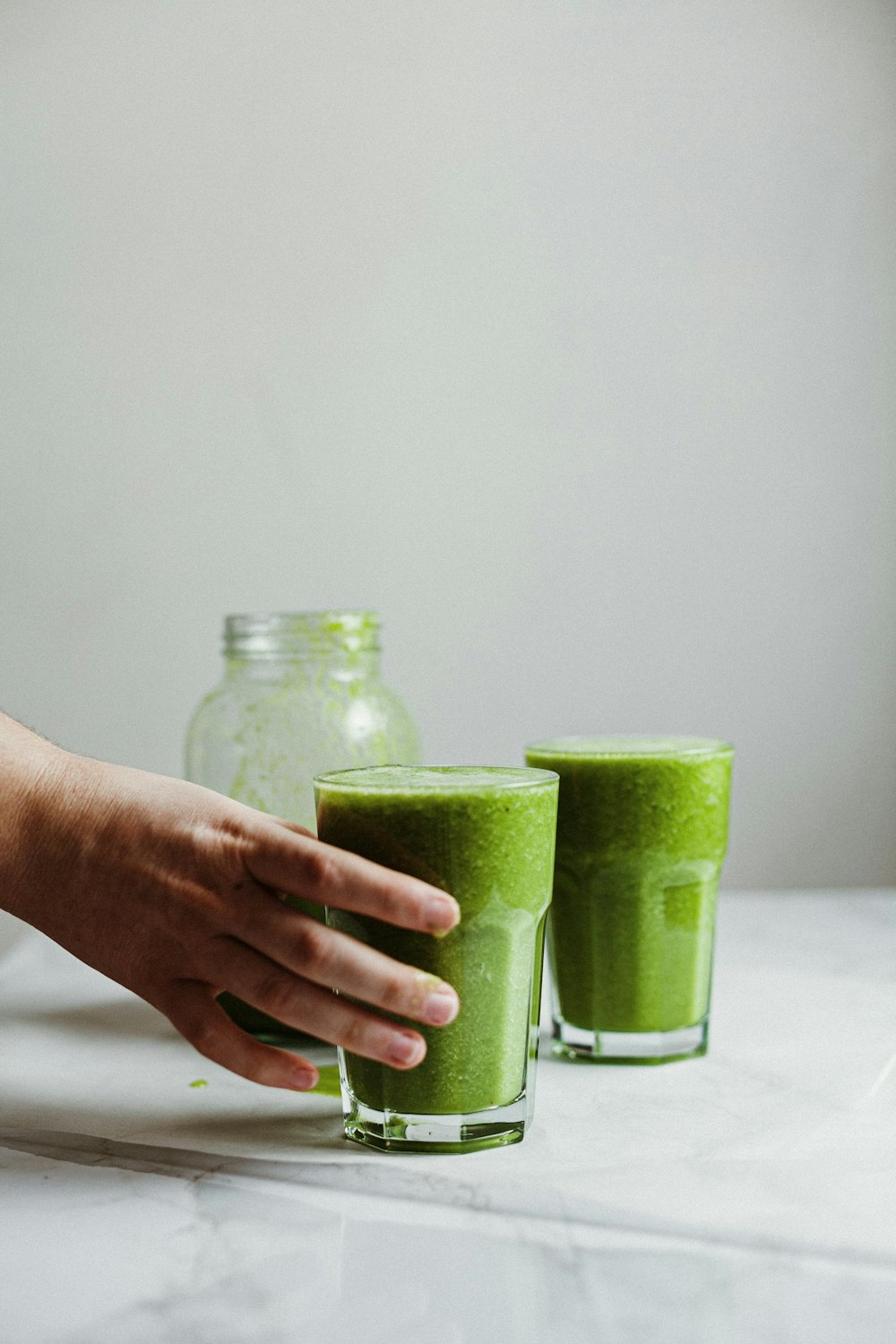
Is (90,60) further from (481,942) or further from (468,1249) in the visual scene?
(468,1249)

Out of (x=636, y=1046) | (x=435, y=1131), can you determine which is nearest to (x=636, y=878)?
(x=636, y=1046)

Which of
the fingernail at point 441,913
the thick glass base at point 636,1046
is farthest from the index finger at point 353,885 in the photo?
the thick glass base at point 636,1046

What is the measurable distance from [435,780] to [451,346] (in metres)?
1.17

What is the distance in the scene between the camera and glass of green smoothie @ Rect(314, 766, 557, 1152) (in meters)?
0.73

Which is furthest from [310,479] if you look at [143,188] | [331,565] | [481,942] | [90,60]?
[481,942]

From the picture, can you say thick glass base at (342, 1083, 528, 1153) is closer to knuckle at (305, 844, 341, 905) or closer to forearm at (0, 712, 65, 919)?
knuckle at (305, 844, 341, 905)

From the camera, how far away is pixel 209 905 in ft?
2.45

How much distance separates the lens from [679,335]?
1828 millimetres

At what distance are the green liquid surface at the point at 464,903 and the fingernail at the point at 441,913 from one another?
19 millimetres

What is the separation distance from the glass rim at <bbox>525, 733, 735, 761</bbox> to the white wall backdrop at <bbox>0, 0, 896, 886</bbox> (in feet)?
2.89

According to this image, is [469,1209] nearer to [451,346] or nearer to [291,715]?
[291,715]

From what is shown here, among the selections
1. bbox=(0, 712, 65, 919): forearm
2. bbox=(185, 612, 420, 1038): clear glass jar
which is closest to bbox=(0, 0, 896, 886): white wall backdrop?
bbox=(185, 612, 420, 1038): clear glass jar

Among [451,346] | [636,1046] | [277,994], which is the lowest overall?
[636,1046]

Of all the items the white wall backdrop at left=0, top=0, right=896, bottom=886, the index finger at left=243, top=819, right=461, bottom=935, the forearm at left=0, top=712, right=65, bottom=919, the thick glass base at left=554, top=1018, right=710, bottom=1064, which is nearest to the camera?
the index finger at left=243, top=819, right=461, bottom=935
